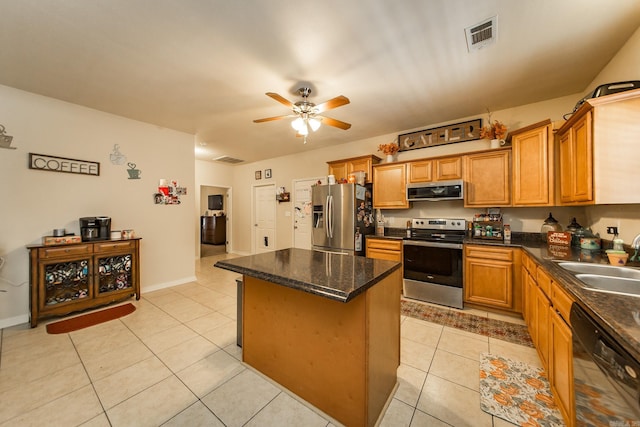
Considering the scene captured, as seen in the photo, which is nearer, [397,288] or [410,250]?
[397,288]

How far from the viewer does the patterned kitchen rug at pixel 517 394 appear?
144 centimetres

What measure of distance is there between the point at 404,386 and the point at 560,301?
1.16 metres

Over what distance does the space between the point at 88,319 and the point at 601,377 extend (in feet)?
14.0

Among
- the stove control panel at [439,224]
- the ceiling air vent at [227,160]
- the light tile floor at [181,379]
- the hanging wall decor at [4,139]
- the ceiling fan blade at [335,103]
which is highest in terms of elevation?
the ceiling air vent at [227,160]

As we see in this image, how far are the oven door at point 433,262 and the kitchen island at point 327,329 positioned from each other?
1.64m

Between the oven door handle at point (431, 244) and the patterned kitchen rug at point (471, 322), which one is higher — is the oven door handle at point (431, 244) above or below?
above

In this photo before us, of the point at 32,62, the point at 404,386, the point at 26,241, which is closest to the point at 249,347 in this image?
the point at 404,386

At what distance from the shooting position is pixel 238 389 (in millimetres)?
1696

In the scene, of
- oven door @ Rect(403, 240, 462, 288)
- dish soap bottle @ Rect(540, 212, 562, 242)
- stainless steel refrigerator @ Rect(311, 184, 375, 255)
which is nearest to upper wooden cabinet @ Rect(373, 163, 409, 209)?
stainless steel refrigerator @ Rect(311, 184, 375, 255)

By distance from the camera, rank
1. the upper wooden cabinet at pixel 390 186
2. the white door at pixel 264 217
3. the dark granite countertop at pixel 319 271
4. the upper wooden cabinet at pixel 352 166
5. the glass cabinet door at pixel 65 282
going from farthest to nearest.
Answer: the white door at pixel 264 217, the upper wooden cabinet at pixel 352 166, the upper wooden cabinet at pixel 390 186, the glass cabinet door at pixel 65 282, the dark granite countertop at pixel 319 271

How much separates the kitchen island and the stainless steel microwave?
2.05m

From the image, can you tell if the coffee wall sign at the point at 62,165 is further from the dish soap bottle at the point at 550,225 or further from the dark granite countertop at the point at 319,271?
the dish soap bottle at the point at 550,225

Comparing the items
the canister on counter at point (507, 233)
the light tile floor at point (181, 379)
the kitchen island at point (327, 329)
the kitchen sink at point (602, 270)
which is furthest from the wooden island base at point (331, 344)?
the canister on counter at point (507, 233)

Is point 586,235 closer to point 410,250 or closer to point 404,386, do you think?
point 410,250
